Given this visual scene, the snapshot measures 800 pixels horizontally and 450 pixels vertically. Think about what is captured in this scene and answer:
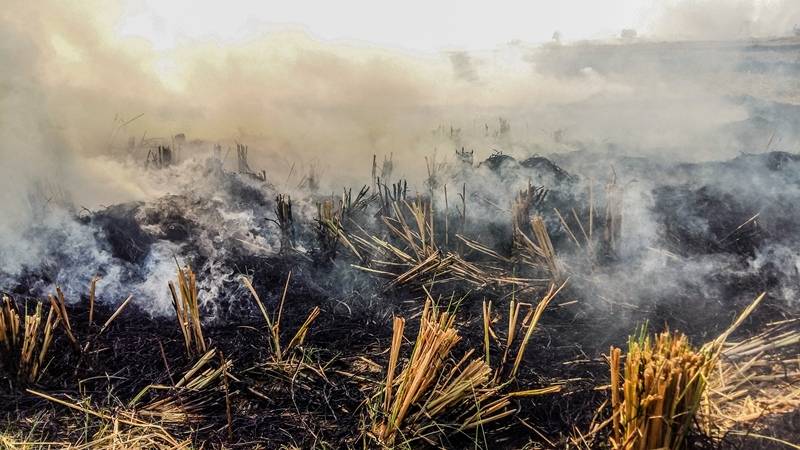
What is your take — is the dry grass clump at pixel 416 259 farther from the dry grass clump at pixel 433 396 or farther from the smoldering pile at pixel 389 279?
the dry grass clump at pixel 433 396

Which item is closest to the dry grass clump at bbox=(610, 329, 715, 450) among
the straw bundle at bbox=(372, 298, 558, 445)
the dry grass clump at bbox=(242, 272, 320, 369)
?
the straw bundle at bbox=(372, 298, 558, 445)

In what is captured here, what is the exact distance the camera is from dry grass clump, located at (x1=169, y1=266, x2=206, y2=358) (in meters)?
4.16

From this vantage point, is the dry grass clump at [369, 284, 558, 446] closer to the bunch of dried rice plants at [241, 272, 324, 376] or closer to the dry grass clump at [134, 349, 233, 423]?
the bunch of dried rice plants at [241, 272, 324, 376]

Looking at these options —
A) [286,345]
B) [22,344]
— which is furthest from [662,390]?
[22,344]

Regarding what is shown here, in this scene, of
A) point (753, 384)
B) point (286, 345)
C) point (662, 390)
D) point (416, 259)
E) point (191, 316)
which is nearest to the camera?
point (662, 390)

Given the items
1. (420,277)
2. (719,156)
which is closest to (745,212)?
(420,277)

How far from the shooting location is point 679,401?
2.90 meters

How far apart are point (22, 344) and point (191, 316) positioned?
1.21 meters

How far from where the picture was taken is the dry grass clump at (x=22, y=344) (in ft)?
13.3

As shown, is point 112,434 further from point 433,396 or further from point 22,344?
point 433,396

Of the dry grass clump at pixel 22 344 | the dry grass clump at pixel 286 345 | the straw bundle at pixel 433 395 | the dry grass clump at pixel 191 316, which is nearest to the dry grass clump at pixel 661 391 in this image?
the straw bundle at pixel 433 395

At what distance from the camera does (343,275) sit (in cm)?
584

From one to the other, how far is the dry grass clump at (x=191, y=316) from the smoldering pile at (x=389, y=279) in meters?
0.02

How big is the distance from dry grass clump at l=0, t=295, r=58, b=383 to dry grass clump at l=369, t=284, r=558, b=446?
2.44 meters
